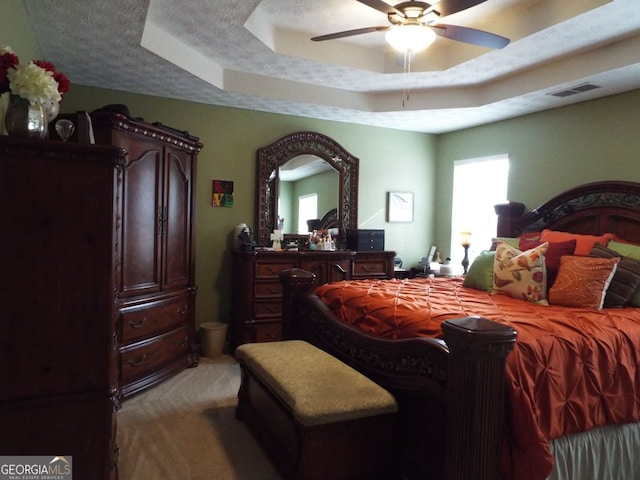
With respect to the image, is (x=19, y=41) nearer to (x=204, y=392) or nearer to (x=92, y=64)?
(x=92, y=64)

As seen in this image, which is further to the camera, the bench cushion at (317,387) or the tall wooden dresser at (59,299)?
the bench cushion at (317,387)

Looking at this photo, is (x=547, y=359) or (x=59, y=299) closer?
(x=59, y=299)

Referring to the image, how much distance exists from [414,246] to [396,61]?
249 centimetres

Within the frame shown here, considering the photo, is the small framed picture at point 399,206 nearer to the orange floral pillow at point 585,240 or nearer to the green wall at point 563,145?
the green wall at point 563,145

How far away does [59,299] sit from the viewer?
58.4 inches

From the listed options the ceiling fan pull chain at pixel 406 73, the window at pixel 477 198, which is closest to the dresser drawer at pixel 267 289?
the window at pixel 477 198

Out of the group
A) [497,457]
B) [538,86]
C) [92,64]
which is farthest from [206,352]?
[538,86]

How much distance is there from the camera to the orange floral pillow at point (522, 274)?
2746mm

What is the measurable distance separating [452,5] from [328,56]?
152cm

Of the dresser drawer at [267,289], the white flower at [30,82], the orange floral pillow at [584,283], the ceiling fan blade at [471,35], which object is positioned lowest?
the dresser drawer at [267,289]

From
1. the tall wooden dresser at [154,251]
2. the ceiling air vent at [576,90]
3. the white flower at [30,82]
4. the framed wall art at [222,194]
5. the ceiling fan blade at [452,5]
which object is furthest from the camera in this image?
the framed wall art at [222,194]

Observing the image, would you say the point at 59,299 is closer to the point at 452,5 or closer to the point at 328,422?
the point at 328,422

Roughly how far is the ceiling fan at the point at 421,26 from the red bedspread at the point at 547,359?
1.53 metres

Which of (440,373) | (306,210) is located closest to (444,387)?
(440,373)
